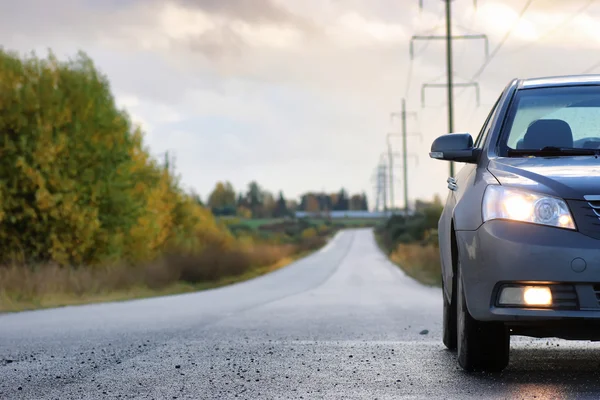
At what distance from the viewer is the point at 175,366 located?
7930 millimetres

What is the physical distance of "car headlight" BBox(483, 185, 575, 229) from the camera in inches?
247

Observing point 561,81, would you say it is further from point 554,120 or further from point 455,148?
point 455,148

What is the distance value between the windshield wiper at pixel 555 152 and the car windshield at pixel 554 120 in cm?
1

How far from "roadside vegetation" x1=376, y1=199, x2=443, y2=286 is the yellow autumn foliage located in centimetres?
1278

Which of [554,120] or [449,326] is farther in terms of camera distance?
[449,326]

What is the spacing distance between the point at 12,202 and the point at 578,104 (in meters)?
27.7

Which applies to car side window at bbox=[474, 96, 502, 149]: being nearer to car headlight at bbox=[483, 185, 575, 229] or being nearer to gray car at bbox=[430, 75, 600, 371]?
gray car at bbox=[430, 75, 600, 371]

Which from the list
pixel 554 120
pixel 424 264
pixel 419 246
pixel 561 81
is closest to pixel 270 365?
pixel 554 120

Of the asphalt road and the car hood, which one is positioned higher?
the car hood

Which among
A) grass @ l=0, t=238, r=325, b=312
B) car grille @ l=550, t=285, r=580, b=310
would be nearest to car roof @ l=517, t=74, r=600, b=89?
car grille @ l=550, t=285, r=580, b=310

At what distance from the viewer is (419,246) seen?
6681cm

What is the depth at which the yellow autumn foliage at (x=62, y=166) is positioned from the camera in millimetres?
33344

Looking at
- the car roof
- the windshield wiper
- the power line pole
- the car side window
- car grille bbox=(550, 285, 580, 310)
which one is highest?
the power line pole

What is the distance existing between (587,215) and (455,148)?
1.66 meters
